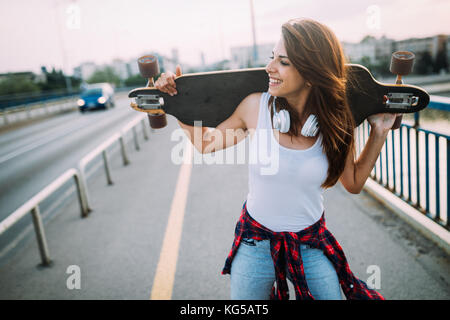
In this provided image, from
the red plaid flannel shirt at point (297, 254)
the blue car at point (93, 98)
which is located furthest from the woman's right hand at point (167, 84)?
the blue car at point (93, 98)

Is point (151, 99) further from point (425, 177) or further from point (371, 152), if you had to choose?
point (425, 177)

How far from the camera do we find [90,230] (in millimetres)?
4617

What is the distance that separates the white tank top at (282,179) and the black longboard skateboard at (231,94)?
0.17 m

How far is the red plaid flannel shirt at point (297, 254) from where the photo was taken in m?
1.65

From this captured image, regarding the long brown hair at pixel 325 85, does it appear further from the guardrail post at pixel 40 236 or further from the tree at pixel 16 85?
the tree at pixel 16 85

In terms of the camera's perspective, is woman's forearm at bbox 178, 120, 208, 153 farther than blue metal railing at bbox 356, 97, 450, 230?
No

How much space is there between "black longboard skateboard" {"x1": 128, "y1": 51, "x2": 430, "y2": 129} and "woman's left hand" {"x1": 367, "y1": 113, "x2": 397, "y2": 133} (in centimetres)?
3

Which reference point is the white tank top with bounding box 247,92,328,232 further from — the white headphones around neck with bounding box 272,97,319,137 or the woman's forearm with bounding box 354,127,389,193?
the woman's forearm with bounding box 354,127,389,193

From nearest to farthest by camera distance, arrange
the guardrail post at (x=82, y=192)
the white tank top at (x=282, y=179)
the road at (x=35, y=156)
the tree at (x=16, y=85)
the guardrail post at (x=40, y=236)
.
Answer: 1. the white tank top at (x=282, y=179)
2. the guardrail post at (x=40, y=236)
3. the guardrail post at (x=82, y=192)
4. the road at (x=35, y=156)
5. the tree at (x=16, y=85)

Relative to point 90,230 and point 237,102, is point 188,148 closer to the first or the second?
point 90,230

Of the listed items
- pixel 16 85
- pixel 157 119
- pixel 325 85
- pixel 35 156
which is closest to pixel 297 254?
pixel 325 85

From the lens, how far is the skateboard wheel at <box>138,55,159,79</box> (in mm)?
1768

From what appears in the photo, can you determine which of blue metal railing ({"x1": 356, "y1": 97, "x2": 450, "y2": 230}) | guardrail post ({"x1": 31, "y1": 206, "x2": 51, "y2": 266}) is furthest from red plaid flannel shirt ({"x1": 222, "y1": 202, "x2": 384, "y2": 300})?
guardrail post ({"x1": 31, "y1": 206, "x2": 51, "y2": 266})
